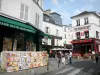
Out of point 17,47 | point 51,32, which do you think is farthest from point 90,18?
point 17,47

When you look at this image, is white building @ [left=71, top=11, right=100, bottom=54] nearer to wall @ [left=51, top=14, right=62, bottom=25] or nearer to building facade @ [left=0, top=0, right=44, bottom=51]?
wall @ [left=51, top=14, right=62, bottom=25]

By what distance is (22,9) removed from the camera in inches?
588

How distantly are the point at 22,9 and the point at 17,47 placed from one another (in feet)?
12.1

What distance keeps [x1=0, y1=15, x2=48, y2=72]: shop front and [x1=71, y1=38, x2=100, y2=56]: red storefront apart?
59.1 feet

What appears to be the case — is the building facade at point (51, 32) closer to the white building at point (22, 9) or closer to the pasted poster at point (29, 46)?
the pasted poster at point (29, 46)

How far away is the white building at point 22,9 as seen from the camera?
13.3 m

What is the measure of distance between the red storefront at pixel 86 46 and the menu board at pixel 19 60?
771 inches

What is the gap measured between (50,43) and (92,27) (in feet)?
33.4

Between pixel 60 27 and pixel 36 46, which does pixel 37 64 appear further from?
pixel 60 27

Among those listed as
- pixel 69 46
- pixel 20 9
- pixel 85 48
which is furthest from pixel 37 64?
pixel 69 46

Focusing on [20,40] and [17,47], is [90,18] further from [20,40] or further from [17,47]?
[17,47]

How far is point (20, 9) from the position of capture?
580 inches

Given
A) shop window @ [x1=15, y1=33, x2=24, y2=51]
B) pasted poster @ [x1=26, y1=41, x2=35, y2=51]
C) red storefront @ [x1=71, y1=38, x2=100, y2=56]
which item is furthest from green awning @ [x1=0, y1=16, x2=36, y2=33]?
red storefront @ [x1=71, y1=38, x2=100, y2=56]

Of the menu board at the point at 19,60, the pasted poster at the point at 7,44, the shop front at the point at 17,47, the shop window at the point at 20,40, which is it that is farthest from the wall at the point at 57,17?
the pasted poster at the point at 7,44
